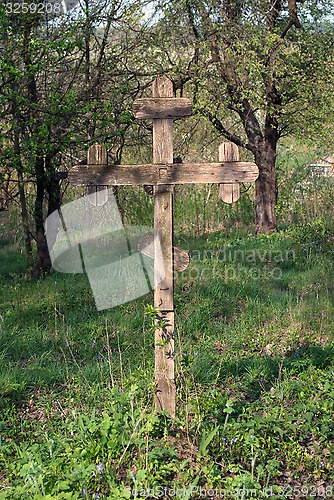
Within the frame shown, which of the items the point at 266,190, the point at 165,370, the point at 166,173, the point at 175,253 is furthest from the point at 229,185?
the point at 266,190

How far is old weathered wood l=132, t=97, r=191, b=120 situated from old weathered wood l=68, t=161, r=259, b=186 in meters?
0.12

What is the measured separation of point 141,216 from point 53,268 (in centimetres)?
217

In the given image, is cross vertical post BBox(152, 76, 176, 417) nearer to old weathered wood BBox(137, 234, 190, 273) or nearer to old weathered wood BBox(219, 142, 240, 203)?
old weathered wood BBox(137, 234, 190, 273)

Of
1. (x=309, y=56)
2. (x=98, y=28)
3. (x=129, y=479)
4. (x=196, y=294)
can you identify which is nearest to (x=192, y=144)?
(x=309, y=56)

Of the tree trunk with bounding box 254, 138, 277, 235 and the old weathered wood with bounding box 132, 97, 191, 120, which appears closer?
the old weathered wood with bounding box 132, 97, 191, 120

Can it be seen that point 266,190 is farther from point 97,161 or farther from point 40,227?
point 97,161

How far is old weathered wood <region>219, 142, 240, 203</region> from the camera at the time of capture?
13.0 feet

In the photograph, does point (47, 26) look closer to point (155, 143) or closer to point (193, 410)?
point (155, 143)

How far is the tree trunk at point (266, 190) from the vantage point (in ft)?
36.1

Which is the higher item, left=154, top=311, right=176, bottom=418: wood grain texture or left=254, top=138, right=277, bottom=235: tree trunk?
left=254, top=138, right=277, bottom=235: tree trunk

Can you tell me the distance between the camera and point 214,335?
588 centimetres

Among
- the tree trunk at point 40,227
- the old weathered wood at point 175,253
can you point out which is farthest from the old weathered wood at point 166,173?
the tree trunk at point 40,227

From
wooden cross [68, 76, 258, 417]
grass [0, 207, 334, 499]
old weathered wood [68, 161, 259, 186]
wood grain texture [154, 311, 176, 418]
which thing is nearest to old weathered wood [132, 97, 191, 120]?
wooden cross [68, 76, 258, 417]

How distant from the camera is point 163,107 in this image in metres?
3.95
